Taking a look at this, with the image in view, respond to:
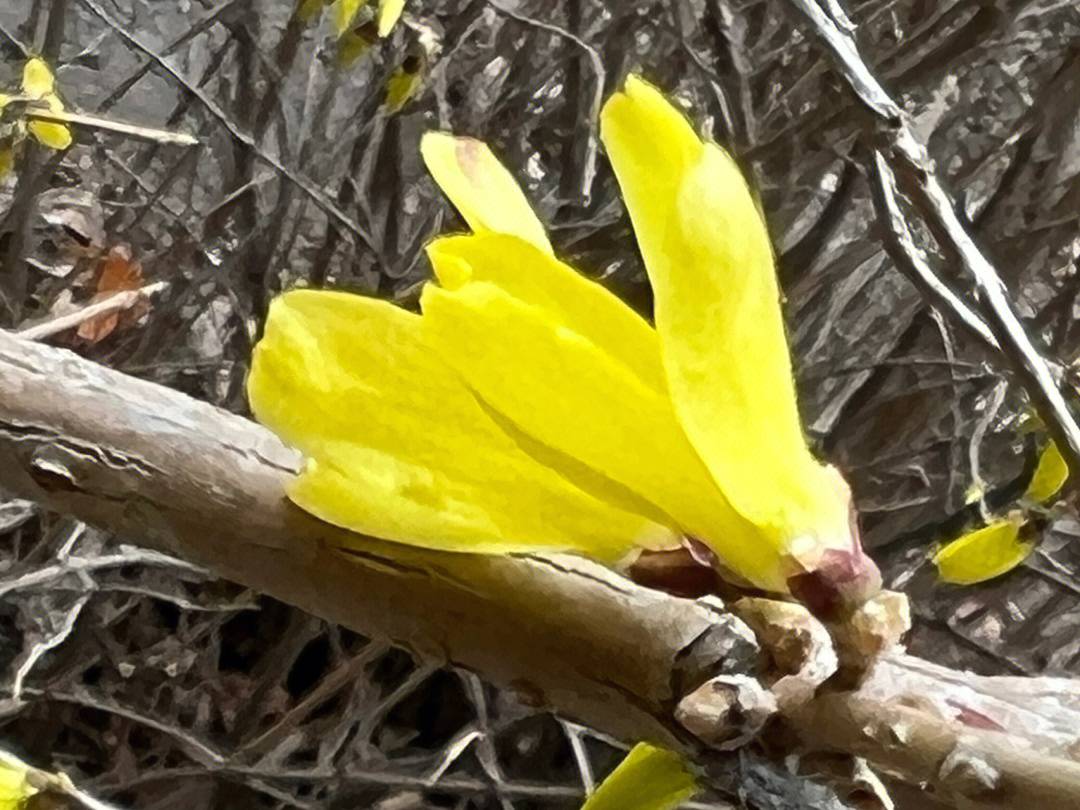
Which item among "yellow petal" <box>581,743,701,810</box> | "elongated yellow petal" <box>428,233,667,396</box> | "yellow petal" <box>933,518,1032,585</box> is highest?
"elongated yellow petal" <box>428,233,667,396</box>

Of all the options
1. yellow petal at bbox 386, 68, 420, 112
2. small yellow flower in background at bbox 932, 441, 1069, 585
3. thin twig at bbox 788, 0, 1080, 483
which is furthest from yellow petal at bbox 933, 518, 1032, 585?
yellow petal at bbox 386, 68, 420, 112

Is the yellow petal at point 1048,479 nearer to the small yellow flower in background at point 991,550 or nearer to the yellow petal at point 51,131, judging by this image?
the small yellow flower in background at point 991,550

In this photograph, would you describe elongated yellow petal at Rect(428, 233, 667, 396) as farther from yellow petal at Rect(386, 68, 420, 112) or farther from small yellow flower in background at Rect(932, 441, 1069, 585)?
yellow petal at Rect(386, 68, 420, 112)

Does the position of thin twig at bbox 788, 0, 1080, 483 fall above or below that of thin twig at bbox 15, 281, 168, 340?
above

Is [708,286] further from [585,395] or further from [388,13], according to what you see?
[388,13]

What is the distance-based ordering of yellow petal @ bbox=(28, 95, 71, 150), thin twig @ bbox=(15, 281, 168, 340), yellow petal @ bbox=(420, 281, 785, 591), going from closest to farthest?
yellow petal @ bbox=(420, 281, 785, 591) → thin twig @ bbox=(15, 281, 168, 340) → yellow petal @ bbox=(28, 95, 71, 150)
